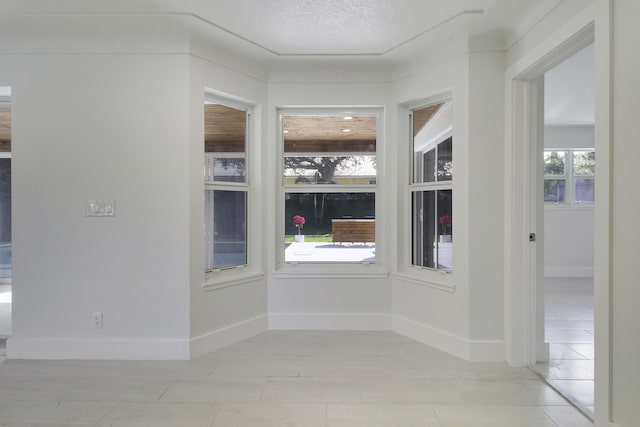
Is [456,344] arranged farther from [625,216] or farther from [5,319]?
[5,319]

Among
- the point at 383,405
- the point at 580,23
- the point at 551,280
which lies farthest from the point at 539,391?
the point at 551,280

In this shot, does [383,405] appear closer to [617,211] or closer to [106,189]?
[617,211]

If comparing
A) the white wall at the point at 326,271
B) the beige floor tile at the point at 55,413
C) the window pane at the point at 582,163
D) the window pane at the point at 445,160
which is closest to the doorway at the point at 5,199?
the beige floor tile at the point at 55,413

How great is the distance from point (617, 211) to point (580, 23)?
1.06 meters

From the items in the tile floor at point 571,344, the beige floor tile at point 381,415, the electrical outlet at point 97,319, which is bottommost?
the tile floor at point 571,344

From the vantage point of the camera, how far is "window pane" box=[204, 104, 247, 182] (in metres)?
3.55

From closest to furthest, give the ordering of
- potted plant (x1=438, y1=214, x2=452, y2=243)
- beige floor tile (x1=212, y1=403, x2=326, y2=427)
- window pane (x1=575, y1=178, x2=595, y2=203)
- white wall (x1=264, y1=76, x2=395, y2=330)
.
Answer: beige floor tile (x1=212, y1=403, x2=326, y2=427) → potted plant (x1=438, y1=214, x2=452, y2=243) → white wall (x1=264, y1=76, x2=395, y2=330) → window pane (x1=575, y1=178, x2=595, y2=203)

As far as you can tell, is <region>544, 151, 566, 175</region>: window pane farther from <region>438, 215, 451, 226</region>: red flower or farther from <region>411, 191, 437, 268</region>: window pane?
<region>438, 215, 451, 226</region>: red flower

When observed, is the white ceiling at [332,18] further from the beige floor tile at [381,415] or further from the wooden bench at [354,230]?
the beige floor tile at [381,415]

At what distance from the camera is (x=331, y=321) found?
12.9ft

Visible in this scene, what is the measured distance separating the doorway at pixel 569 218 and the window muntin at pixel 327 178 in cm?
155

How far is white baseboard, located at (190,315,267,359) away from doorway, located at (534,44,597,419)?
2324 millimetres

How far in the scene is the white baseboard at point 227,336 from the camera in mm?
3279

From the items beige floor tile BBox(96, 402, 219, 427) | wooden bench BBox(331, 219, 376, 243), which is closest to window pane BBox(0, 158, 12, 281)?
beige floor tile BBox(96, 402, 219, 427)
